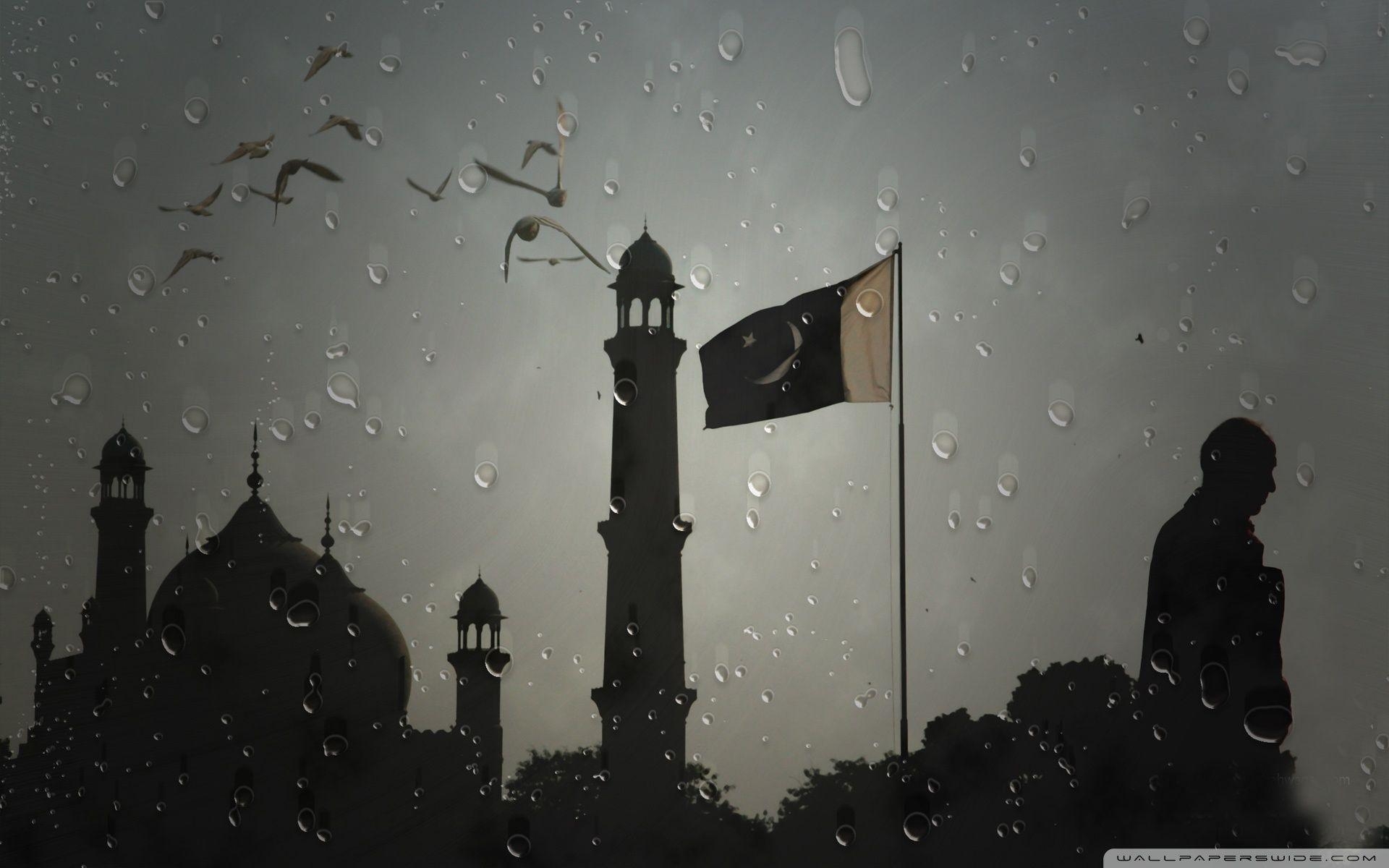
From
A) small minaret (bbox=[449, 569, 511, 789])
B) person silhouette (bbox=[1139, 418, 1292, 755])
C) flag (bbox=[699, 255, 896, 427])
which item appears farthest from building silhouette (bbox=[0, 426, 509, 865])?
person silhouette (bbox=[1139, 418, 1292, 755])

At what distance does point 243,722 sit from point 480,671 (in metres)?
2.80

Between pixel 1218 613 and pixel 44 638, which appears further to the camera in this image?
pixel 44 638

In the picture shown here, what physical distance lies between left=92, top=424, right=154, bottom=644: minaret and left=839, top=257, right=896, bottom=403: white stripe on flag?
9.11 metres

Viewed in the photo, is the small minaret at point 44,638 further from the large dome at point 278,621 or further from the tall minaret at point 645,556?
the tall minaret at point 645,556

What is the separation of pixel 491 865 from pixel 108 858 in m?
3.13

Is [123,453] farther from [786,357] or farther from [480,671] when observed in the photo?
[786,357]

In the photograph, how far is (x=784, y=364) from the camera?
867cm

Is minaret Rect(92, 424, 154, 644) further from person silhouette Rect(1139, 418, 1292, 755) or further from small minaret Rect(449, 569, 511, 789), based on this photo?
person silhouette Rect(1139, 418, 1292, 755)

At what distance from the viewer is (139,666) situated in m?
13.1

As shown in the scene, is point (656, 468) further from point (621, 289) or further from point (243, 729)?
point (243, 729)

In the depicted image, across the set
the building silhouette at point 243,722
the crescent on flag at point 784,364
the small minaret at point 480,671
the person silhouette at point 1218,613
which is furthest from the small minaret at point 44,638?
the person silhouette at point 1218,613

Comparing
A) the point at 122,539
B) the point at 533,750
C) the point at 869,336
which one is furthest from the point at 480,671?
the point at 869,336

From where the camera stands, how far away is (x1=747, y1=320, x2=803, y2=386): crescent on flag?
865cm

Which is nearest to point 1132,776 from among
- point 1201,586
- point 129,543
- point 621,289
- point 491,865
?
point 1201,586
